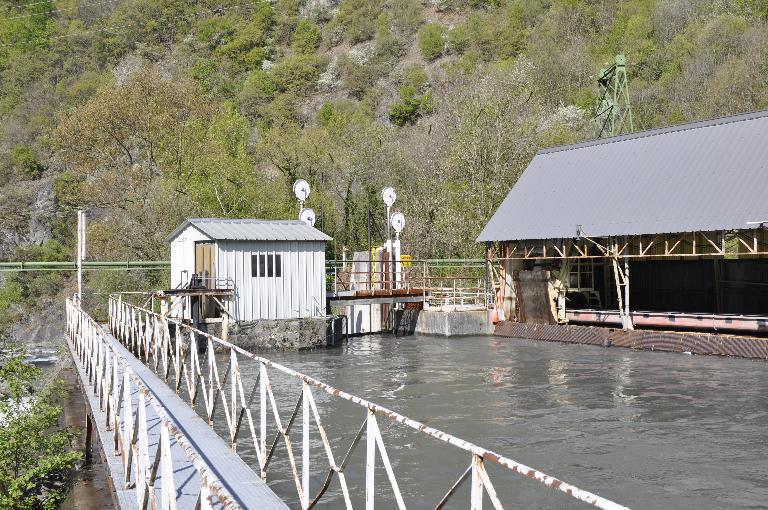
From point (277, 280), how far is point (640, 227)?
14976 mm

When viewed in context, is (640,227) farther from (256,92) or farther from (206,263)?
(256,92)

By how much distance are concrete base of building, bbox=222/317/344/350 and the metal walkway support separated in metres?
18.9

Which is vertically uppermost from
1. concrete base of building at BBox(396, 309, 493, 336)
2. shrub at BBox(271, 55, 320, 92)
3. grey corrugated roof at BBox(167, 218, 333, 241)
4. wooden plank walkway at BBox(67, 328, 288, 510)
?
shrub at BBox(271, 55, 320, 92)

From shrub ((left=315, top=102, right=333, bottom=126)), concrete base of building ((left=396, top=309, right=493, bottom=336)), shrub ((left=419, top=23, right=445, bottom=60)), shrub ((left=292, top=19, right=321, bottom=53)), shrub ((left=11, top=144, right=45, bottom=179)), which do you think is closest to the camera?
concrete base of building ((left=396, top=309, right=493, bottom=336))

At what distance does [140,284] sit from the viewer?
153 ft

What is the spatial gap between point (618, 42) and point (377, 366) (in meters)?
65.0

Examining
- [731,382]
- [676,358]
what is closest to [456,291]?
[676,358]

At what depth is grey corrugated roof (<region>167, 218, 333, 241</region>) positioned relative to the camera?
32.9 metres

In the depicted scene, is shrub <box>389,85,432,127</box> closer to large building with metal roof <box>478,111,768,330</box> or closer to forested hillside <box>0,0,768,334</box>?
forested hillside <box>0,0,768,334</box>

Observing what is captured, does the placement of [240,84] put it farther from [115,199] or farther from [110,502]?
[110,502]

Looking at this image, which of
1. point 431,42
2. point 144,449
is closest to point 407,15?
point 431,42

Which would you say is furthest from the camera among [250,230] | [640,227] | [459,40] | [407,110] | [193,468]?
[459,40]

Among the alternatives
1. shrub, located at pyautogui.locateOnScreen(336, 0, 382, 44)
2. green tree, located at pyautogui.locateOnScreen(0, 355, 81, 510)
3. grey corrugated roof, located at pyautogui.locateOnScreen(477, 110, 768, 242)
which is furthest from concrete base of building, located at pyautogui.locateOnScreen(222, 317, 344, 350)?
shrub, located at pyautogui.locateOnScreen(336, 0, 382, 44)

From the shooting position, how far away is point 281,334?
3353 centimetres
